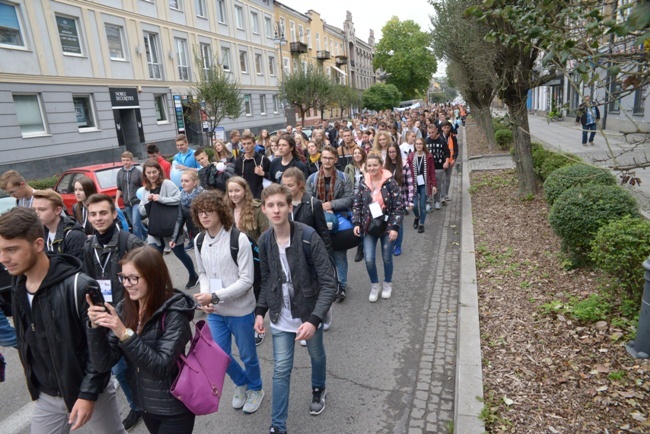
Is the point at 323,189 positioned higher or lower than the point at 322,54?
lower

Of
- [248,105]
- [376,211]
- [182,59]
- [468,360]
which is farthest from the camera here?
[248,105]

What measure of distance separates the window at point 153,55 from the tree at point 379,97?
3861cm

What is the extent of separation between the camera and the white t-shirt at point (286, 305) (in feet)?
10.2

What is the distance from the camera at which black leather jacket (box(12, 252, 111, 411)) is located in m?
2.23

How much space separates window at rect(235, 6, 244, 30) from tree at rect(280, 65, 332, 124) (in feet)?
18.1

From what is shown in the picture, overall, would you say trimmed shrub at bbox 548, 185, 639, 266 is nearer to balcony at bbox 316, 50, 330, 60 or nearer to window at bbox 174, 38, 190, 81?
window at bbox 174, 38, 190, 81

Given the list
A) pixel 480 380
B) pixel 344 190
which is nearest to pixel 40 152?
pixel 344 190

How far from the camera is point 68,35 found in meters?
19.3

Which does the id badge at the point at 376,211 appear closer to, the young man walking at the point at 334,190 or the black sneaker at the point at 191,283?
the young man walking at the point at 334,190

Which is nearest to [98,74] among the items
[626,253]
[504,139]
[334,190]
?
[504,139]

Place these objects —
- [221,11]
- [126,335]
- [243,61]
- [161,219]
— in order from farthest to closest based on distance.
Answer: [243,61] → [221,11] → [161,219] → [126,335]

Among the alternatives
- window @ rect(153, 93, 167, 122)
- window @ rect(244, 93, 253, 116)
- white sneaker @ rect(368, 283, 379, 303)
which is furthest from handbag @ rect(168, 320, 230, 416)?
window @ rect(244, 93, 253, 116)

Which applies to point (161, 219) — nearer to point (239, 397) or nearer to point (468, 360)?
point (239, 397)

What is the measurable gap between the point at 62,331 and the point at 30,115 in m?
19.8
